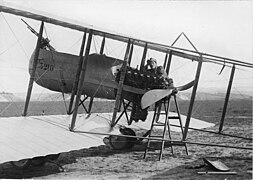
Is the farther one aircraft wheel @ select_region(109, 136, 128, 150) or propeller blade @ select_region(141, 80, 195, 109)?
aircraft wheel @ select_region(109, 136, 128, 150)

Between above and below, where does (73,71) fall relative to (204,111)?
above

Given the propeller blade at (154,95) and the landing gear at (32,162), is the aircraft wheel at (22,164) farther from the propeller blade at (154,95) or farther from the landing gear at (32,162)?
the propeller blade at (154,95)

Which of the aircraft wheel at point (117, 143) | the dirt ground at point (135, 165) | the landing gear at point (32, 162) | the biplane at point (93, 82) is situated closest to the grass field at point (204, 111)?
the aircraft wheel at point (117, 143)

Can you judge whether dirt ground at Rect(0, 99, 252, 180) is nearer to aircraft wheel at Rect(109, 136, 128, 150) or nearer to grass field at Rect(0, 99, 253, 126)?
aircraft wheel at Rect(109, 136, 128, 150)

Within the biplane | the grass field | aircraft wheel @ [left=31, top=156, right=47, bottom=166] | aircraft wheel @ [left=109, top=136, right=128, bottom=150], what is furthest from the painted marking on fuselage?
aircraft wheel @ [left=31, top=156, right=47, bottom=166]

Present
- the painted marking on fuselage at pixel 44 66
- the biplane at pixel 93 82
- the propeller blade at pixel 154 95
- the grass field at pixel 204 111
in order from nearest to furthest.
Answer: the biplane at pixel 93 82
the propeller blade at pixel 154 95
the painted marking on fuselage at pixel 44 66
the grass field at pixel 204 111

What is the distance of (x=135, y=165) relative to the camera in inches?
316

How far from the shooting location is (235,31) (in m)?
12.5

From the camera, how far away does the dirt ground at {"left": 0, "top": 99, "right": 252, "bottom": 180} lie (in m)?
6.89

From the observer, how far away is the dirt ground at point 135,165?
22.6ft

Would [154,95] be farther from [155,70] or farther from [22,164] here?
[22,164]

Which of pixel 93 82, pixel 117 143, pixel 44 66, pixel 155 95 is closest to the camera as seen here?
pixel 155 95

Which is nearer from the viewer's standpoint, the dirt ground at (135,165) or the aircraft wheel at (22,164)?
the dirt ground at (135,165)

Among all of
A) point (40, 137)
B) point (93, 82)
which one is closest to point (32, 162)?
point (40, 137)
